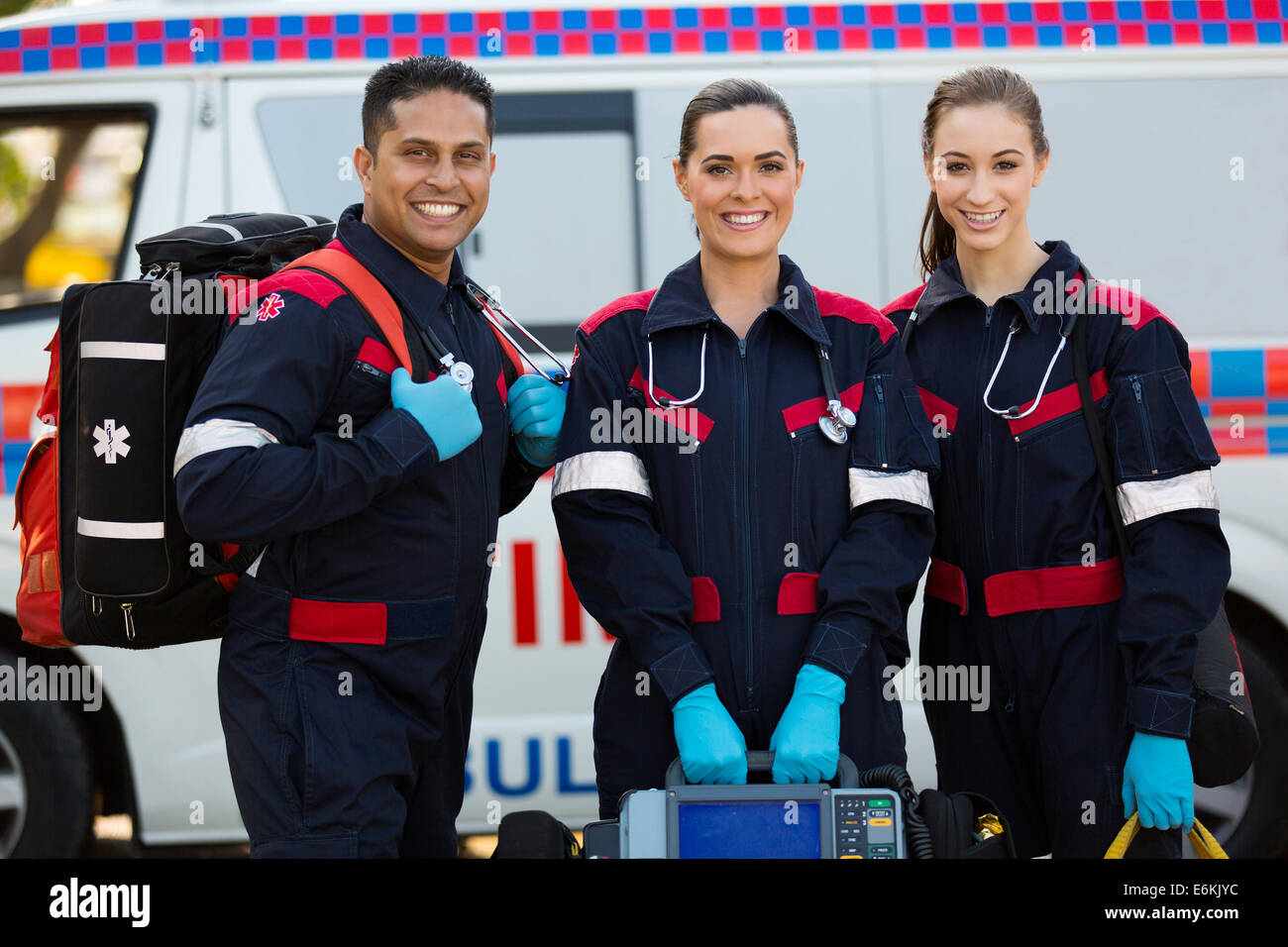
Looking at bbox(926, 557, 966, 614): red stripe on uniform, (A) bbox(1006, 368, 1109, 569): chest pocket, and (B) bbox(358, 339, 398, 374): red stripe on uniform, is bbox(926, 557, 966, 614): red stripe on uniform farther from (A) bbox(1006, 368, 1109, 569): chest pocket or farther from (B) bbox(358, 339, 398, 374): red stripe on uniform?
(B) bbox(358, 339, 398, 374): red stripe on uniform

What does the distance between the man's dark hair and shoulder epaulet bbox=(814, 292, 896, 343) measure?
2.44 ft

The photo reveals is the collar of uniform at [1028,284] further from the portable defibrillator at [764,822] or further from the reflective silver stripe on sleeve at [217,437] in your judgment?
the reflective silver stripe on sleeve at [217,437]

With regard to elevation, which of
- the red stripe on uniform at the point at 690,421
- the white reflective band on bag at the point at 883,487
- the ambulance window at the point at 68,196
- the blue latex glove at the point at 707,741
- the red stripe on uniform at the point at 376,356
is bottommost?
the blue latex glove at the point at 707,741

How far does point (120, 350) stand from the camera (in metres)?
2.20

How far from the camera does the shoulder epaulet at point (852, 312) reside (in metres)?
2.41

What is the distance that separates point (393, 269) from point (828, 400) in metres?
0.81

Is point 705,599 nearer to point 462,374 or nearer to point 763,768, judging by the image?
point 763,768

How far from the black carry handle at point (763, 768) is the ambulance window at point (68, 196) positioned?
230cm

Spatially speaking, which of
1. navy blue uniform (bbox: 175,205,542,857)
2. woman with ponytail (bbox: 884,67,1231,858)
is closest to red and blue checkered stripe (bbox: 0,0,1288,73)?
woman with ponytail (bbox: 884,67,1231,858)

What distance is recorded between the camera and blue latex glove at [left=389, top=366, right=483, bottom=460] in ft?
7.25

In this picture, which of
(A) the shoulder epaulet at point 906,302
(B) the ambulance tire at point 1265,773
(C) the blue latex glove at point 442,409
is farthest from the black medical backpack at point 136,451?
(B) the ambulance tire at point 1265,773

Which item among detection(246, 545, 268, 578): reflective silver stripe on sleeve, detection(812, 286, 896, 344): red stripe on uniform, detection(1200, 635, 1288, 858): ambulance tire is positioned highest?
detection(812, 286, 896, 344): red stripe on uniform

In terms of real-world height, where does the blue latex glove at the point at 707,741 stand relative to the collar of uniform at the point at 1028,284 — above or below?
below
